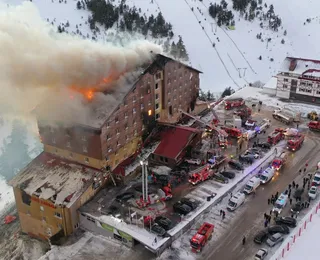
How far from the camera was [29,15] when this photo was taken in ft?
138

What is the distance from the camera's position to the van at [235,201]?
39.8m

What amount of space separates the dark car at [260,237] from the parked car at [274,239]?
0.46m


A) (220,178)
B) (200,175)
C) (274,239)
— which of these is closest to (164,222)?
(200,175)

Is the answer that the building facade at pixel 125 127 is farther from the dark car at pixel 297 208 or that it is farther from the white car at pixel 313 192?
the white car at pixel 313 192

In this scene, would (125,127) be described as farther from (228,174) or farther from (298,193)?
(298,193)

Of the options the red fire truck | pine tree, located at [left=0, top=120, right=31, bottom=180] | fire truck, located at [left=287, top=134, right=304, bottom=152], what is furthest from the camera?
pine tree, located at [left=0, top=120, right=31, bottom=180]

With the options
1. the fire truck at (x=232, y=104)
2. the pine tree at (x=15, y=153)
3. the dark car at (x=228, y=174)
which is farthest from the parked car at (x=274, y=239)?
the pine tree at (x=15, y=153)

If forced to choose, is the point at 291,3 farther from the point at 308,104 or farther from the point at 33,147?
the point at 33,147

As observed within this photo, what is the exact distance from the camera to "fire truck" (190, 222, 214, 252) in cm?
3459

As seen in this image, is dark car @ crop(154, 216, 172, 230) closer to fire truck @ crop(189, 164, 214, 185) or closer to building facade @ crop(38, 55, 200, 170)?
fire truck @ crop(189, 164, 214, 185)

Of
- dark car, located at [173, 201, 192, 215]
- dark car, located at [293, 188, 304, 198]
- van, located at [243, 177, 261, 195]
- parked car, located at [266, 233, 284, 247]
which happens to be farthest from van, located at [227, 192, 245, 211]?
dark car, located at [293, 188, 304, 198]

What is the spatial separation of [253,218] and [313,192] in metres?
7.44

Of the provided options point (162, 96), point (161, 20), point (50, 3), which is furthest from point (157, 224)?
point (50, 3)

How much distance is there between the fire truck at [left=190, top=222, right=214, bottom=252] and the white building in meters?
37.7
